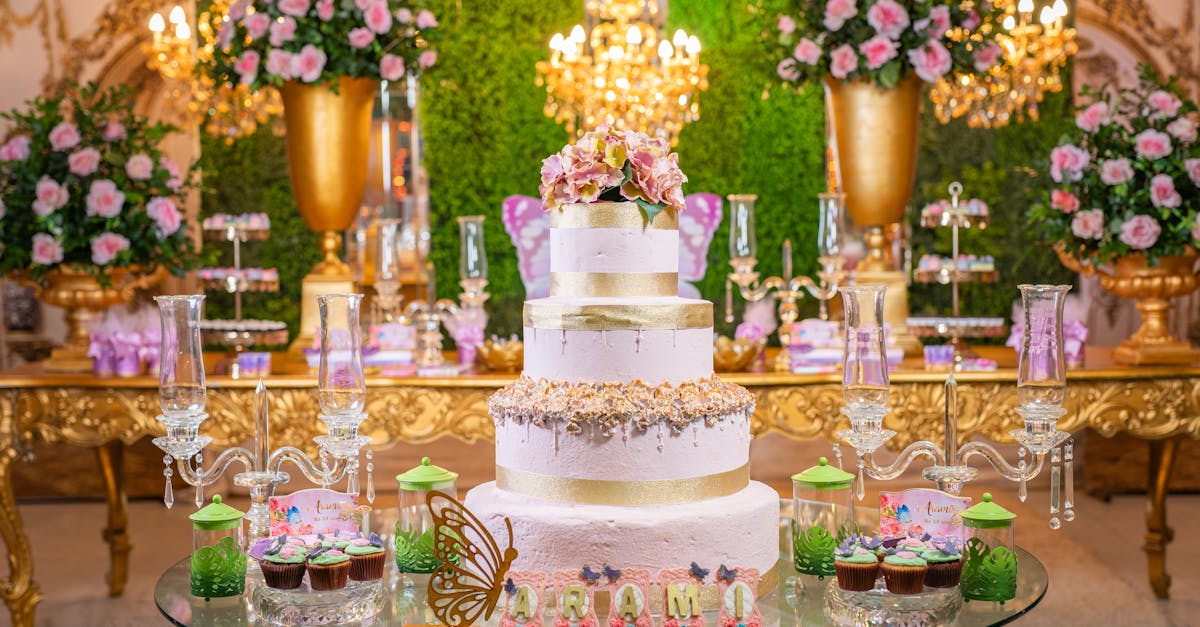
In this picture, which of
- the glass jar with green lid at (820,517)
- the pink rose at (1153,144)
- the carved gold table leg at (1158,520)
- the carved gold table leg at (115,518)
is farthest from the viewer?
the carved gold table leg at (115,518)

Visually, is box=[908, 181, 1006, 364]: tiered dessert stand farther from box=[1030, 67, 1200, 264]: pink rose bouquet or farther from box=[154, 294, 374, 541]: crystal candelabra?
box=[154, 294, 374, 541]: crystal candelabra

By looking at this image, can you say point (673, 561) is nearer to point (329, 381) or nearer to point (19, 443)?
point (329, 381)

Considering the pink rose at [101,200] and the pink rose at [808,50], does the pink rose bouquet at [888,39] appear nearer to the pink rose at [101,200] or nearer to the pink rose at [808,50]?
the pink rose at [808,50]

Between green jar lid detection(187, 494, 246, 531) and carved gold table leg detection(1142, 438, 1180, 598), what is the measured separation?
4.27 meters

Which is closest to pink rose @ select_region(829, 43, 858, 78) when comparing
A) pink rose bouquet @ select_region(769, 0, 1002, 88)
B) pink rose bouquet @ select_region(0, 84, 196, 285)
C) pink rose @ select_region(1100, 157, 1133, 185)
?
pink rose bouquet @ select_region(769, 0, 1002, 88)

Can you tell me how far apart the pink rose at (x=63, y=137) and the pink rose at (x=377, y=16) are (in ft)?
4.41

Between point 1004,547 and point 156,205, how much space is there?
3.79 meters

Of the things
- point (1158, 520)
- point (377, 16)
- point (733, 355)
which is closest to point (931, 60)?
point (733, 355)

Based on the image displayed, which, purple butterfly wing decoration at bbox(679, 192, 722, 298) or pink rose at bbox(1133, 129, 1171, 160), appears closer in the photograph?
pink rose at bbox(1133, 129, 1171, 160)

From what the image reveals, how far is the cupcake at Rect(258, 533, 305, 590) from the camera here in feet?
9.07

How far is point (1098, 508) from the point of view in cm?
731

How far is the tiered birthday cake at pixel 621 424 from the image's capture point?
113 inches

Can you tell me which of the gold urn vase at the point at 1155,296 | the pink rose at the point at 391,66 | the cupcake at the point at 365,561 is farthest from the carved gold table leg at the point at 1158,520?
the cupcake at the point at 365,561

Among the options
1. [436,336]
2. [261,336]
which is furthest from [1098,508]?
[261,336]
